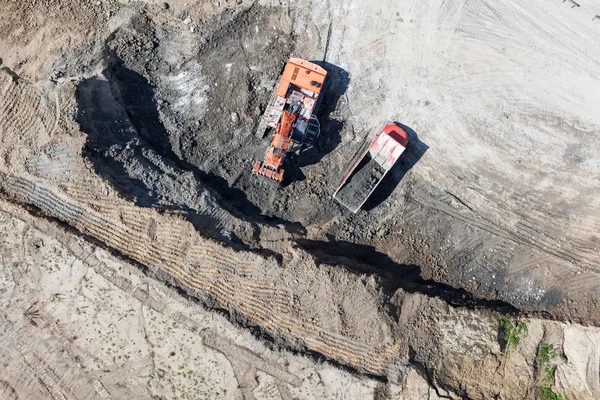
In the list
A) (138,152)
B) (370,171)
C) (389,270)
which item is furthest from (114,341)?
(370,171)

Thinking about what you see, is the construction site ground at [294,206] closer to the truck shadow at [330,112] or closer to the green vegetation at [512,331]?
the truck shadow at [330,112]

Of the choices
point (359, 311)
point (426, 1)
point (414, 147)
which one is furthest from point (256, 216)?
point (426, 1)

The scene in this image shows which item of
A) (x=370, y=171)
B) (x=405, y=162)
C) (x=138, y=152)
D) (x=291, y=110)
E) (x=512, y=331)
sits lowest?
(x=512, y=331)

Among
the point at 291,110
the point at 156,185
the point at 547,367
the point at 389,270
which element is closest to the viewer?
the point at 547,367

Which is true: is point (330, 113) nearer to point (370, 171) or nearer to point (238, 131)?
point (370, 171)

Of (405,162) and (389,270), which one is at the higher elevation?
(405,162)

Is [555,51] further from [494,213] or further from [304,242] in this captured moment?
[304,242]
